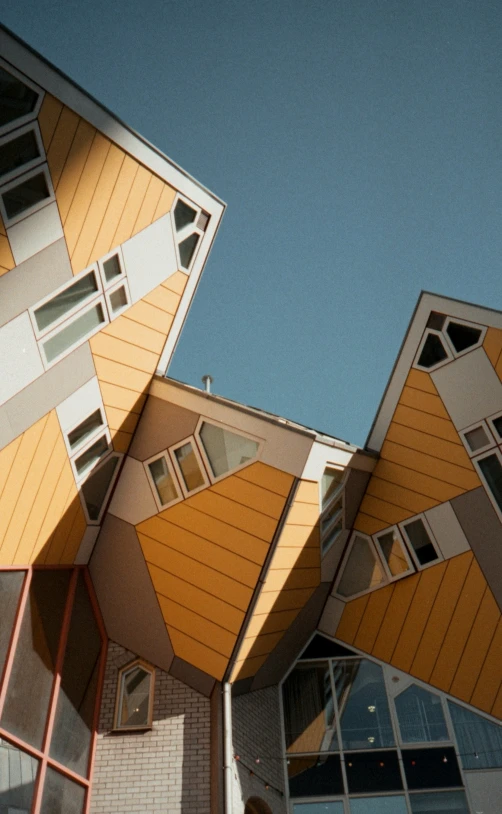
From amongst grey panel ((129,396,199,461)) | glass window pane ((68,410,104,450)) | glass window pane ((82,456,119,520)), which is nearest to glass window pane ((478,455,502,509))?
grey panel ((129,396,199,461))

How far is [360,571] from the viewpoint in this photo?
12.6 metres

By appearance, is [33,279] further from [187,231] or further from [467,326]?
[467,326]

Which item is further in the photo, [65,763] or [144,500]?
[144,500]

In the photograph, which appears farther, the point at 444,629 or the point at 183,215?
the point at 444,629

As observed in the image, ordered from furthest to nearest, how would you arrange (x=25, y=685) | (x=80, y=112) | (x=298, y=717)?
(x=298, y=717)
(x=25, y=685)
(x=80, y=112)

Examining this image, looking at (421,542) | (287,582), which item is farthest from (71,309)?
(421,542)

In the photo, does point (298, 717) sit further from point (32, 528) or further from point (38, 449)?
point (38, 449)

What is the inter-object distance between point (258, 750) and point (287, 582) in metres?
2.94

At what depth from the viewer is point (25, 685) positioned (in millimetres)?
9641

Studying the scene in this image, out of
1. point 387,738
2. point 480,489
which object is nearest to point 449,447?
point 480,489

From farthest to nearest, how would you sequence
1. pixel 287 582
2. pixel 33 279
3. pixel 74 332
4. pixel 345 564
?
pixel 345 564
pixel 287 582
pixel 74 332
pixel 33 279

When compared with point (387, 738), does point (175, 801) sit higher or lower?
lower

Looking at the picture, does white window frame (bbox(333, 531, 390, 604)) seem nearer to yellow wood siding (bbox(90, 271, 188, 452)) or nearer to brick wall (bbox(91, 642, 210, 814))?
brick wall (bbox(91, 642, 210, 814))

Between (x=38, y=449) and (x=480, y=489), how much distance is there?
276 inches
